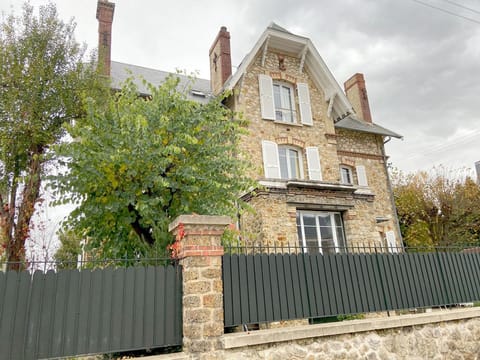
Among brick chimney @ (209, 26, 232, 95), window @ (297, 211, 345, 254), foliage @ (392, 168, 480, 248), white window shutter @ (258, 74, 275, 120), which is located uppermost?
brick chimney @ (209, 26, 232, 95)

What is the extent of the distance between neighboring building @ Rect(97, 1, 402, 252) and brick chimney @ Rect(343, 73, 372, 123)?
1.22m

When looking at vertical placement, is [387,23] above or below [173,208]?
above

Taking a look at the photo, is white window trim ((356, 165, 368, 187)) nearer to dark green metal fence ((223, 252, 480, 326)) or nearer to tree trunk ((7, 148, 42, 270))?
dark green metal fence ((223, 252, 480, 326))

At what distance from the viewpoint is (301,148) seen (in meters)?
13.0

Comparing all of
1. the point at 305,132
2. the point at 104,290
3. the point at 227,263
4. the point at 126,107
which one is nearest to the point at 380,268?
the point at 227,263

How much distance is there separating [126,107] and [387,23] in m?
6.97

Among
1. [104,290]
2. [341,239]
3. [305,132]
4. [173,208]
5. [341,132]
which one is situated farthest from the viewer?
[341,132]

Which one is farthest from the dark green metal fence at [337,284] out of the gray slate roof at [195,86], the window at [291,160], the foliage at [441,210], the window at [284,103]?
the foliage at [441,210]

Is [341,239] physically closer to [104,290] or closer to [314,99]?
[314,99]

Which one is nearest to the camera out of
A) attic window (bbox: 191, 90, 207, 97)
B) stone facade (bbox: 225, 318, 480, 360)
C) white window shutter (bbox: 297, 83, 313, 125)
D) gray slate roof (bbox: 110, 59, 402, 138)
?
stone facade (bbox: 225, 318, 480, 360)

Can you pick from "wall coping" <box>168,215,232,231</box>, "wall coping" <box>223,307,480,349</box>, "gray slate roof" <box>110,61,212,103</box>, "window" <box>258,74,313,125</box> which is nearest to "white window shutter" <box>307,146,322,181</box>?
"window" <box>258,74,313,125</box>

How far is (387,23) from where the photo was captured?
8523mm

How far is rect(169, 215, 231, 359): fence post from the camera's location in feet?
13.4

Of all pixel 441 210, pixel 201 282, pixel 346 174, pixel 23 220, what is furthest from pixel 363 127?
pixel 23 220
